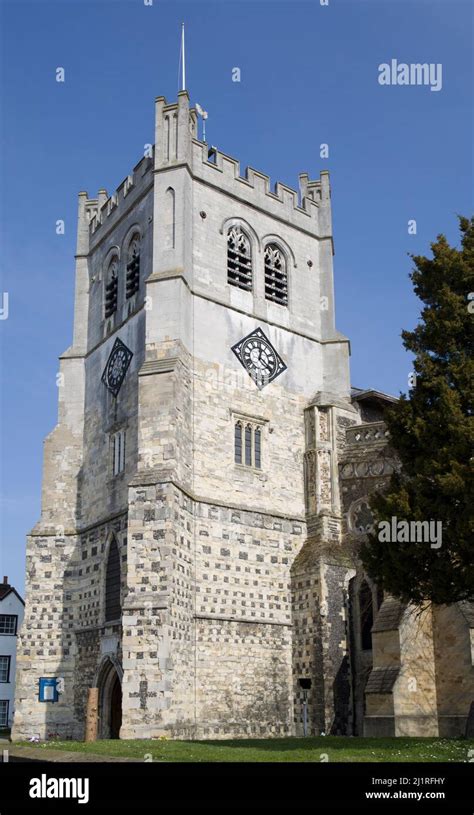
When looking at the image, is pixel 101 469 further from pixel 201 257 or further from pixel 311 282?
pixel 311 282

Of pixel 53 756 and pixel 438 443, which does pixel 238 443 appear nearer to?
pixel 438 443

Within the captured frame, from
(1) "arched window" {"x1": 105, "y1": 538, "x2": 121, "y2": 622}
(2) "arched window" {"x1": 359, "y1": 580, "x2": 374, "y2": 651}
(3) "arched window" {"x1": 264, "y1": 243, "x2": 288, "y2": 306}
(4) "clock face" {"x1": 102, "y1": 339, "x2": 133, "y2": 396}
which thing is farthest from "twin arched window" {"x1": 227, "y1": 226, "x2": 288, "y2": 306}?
(2) "arched window" {"x1": 359, "y1": 580, "x2": 374, "y2": 651}

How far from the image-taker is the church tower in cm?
2777

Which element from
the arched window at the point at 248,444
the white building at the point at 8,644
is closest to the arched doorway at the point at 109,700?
the arched window at the point at 248,444

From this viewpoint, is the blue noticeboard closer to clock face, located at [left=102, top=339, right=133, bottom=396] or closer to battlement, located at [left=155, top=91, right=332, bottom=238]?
clock face, located at [left=102, top=339, right=133, bottom=396]

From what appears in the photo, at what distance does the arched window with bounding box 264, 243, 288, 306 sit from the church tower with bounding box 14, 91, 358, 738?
7cm

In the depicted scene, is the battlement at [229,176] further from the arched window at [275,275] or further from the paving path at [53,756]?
the paving path at [53,756]

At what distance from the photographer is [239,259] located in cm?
3425

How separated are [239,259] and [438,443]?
1742 cm

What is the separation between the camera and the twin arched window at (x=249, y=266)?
33.8 metres

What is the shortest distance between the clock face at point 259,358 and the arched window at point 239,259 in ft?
6.43

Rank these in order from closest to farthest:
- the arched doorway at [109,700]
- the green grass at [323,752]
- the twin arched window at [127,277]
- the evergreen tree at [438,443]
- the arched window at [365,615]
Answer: the green grass at [323,752]
the evergreen tree at [438,443]
the arched doorway at [109,700]
the arched window at [365,615]
the twin arched window at [127,277]

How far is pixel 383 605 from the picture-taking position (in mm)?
27203
